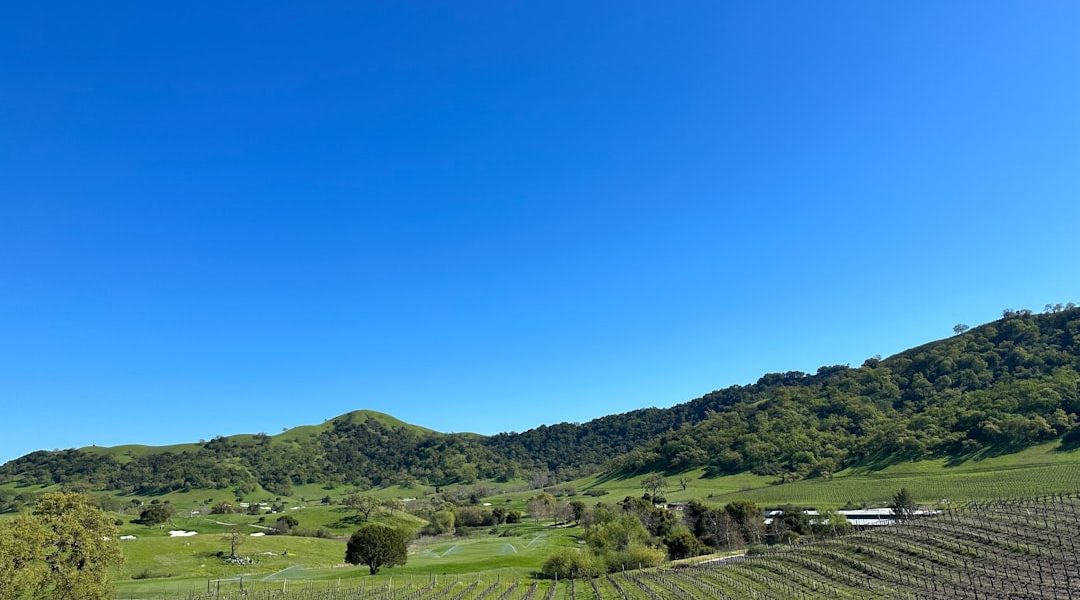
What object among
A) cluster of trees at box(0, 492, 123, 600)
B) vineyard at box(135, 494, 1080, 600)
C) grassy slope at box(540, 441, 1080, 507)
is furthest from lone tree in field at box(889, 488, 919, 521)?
cluster of trees at box(0, 492, 123, 600)

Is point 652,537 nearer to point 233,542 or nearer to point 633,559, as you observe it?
point 633,559

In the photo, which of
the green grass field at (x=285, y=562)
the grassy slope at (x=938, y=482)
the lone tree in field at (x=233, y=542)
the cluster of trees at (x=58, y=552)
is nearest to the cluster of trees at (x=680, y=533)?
the green grass field at (x=285, y=562)

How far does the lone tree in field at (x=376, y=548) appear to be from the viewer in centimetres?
7412

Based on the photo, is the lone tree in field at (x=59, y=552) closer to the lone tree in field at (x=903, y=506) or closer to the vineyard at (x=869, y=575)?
the vineyard at (x=869, y=575)

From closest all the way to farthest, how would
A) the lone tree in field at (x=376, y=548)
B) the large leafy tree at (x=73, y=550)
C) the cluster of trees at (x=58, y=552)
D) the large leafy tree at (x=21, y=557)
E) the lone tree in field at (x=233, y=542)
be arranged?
the large leafy tree at (x=21, y=557) → the cluster of trees at (x=58, y=552) → the large leafy tree at (x=73, y=550) → the lone tree in field at (x=376, y=548) → the lone tree in field at (x=233, y=542)

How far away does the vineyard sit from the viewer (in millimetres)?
41406

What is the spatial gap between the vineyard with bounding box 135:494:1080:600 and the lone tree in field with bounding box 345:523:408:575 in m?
8.04

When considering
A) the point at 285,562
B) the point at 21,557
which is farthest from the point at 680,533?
the point at 21,557

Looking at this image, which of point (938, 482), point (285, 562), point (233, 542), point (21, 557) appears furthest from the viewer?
point (938, 482)

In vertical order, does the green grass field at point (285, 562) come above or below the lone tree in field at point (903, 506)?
above

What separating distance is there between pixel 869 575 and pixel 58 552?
214 feet

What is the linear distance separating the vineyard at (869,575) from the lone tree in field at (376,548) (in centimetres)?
804

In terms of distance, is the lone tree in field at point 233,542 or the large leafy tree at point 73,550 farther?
the lone tree in field at point 233,542

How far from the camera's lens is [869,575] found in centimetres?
4778
